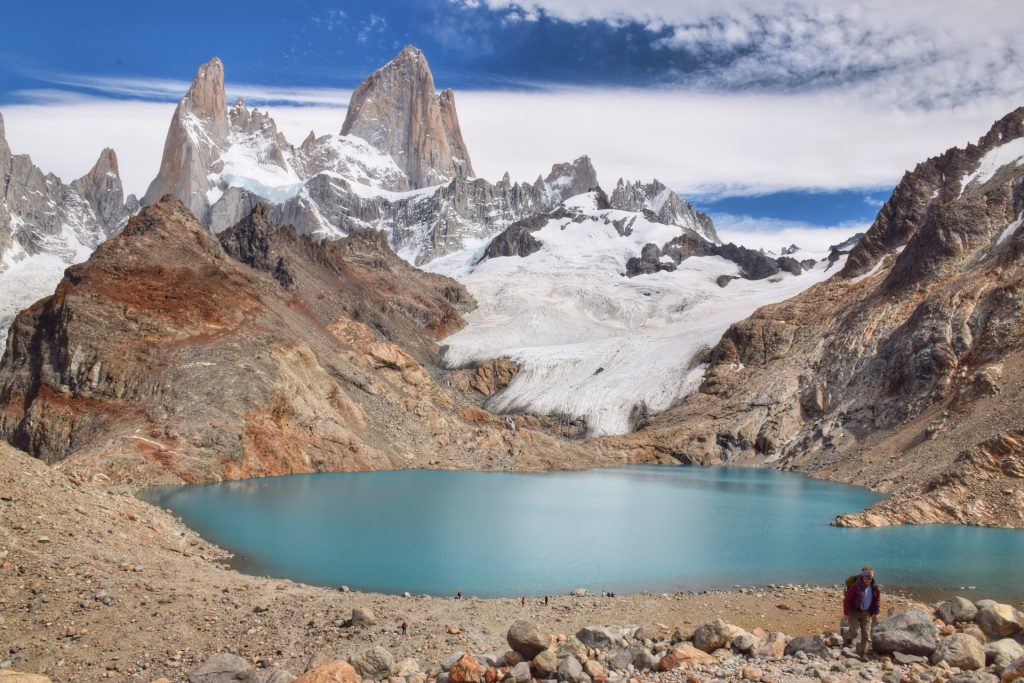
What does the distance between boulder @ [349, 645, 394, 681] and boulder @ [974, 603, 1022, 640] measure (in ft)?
36.1

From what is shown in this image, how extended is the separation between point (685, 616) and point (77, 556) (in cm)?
1344

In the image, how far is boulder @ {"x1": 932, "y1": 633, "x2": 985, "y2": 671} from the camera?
43.1ft

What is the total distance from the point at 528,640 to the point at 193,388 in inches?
1636

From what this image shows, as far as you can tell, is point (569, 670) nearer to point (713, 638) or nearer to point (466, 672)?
point (466, 672)

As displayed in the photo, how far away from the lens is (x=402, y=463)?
6006cm

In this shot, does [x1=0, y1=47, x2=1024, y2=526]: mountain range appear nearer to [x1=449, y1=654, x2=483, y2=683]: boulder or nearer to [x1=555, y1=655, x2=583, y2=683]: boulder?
[x1=555, y1=655, x2=583, y2=683]: boulder

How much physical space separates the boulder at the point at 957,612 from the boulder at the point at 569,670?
27.4ft

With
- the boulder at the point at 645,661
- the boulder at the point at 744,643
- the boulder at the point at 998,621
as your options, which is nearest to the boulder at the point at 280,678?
the boulder at the point at 645,661

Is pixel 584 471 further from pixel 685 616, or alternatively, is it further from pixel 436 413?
pixel 685 616

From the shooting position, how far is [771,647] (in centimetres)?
1462

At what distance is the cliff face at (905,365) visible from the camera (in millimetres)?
47375

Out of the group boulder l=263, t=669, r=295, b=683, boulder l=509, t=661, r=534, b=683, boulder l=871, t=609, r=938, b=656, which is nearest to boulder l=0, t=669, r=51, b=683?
boulder l=263, t=669, r=295, b=683

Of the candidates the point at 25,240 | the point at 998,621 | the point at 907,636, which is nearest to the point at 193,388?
the point at 907,636

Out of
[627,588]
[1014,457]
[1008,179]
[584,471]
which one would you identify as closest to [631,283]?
[1008,179]
